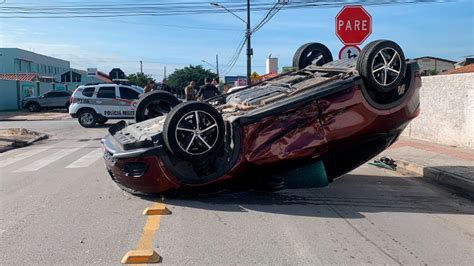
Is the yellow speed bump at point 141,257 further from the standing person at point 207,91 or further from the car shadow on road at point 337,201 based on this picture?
the standing person at point 207,91

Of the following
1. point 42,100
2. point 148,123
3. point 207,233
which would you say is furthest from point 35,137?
point 42,100

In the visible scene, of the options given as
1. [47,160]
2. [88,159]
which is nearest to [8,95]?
[47,160]

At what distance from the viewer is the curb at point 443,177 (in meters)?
7.39

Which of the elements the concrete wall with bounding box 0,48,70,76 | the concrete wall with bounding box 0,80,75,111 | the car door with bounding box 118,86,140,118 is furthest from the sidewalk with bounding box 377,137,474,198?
the concrete wall with bounding box 0,48,70,76

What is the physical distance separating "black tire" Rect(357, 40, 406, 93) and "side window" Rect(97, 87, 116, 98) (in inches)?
624

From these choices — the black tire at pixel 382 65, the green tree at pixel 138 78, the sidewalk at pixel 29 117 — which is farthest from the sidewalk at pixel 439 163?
the green tree at pixel 138 78

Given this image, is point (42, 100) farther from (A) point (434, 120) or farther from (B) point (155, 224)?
(B) point (155, 224)

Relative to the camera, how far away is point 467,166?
28.8 ft

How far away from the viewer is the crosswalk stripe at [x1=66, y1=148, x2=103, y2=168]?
32.5 ft

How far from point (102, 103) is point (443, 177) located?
612 inches

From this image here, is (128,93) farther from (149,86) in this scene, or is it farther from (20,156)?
(20,156)

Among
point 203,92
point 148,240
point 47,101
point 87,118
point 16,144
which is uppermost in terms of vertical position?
point 203,92

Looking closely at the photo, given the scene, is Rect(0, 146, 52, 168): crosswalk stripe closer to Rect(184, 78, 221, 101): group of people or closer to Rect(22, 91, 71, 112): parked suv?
Rect(184, 78, 221, 101): group of people

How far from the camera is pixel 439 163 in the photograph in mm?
9305
